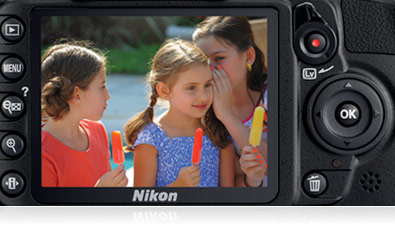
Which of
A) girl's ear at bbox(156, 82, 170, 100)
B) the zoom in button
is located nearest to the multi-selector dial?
girl's ear at bbox(156, 82, 170, 100)

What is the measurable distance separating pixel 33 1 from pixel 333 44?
18.5 inches

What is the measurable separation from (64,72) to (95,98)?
6cm

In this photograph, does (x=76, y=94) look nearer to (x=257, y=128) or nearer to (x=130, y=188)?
(x=130, y=188)

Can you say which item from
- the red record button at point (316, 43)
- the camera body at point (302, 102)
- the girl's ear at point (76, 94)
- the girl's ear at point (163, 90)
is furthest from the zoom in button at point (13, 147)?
the red record button at point (316, 43)

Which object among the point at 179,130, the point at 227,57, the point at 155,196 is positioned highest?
the point at 227,57

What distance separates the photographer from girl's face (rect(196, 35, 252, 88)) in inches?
40.4

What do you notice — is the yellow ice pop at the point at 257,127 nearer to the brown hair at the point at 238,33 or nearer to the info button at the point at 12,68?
the brown hair at the point at 238,33

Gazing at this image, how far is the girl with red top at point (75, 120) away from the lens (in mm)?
1015

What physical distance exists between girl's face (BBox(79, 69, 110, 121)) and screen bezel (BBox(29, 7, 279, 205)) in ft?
0.23

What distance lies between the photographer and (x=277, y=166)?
102cm

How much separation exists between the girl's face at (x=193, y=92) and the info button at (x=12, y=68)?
236 millimetres

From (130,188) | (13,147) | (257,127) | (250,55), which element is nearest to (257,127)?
(257,127)

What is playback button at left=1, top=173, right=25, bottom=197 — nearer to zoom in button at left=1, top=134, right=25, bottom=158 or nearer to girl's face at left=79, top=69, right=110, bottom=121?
zoom in button at left=1, top=134, right=25, bottom=158

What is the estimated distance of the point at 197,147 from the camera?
1.02 meters
